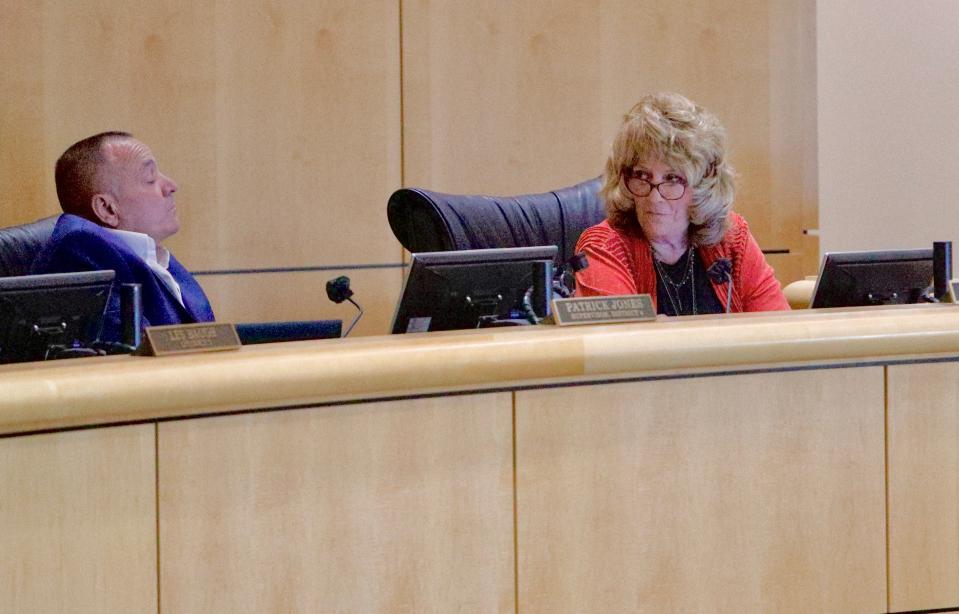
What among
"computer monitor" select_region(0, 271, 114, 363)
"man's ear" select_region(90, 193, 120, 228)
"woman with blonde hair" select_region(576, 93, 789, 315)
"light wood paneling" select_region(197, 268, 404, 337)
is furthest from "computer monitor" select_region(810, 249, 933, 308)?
"light wood paneling" select_region(197, 268, 404, 337)

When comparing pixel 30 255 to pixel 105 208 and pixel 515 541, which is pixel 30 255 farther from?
pixel 515 541

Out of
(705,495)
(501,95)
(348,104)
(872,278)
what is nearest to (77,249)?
(705,495)

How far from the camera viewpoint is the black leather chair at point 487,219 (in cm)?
287

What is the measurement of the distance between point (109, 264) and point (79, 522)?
3.51 ft

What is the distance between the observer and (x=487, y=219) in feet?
9.73

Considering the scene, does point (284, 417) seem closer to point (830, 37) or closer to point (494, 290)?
point (494, 290)

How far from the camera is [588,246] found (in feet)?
8.09

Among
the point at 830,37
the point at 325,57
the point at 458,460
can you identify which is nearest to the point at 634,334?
the point at 458,460

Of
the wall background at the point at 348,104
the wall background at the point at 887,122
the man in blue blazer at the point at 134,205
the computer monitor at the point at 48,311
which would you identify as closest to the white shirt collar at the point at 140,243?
the man in blue blazer at the point at 134,205

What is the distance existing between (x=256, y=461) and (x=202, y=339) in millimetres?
194

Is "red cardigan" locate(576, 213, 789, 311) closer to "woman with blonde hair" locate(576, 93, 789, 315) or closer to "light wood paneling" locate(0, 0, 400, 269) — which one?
"woman with blonde hair" locate(576, 93, 789, 315)

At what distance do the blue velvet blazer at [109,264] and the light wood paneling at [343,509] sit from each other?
2.74ft

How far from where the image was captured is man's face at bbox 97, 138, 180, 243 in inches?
103

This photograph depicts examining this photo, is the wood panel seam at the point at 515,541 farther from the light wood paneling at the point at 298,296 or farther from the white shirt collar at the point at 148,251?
the light wood paneling at the point at 298,296
